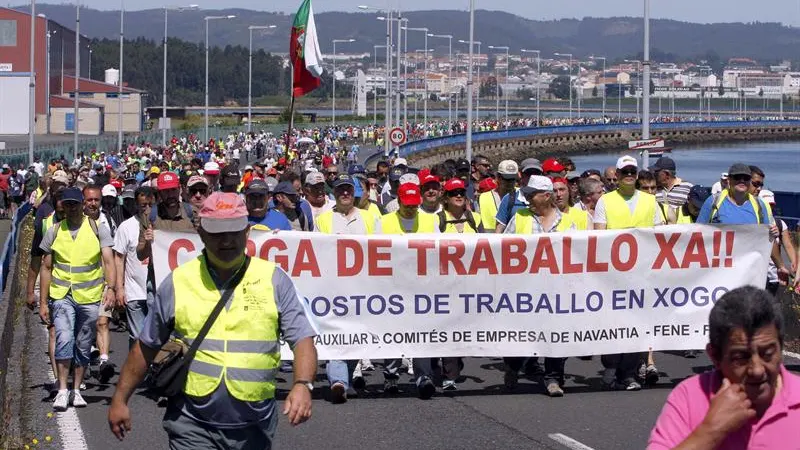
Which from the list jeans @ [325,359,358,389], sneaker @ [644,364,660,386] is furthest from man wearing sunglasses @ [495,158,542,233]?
jeans @ [325,359,358,389]

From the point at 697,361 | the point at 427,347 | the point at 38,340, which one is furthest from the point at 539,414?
the point at 38,340

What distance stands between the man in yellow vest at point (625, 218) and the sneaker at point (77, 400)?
13.0 feet

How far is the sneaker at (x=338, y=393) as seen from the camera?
1159 cm

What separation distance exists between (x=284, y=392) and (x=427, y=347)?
1.17 m

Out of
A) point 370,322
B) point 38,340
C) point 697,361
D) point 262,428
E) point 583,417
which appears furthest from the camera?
point 38,340

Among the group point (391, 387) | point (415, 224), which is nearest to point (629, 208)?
point (415, 224)

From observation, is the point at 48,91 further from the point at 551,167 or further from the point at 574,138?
the point at 551,167

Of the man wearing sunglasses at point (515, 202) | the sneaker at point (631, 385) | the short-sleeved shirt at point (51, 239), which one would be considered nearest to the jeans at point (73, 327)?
the short-sleeved shirt at point (51, 239)

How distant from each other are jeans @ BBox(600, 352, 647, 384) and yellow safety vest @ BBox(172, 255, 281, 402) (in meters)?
Result: 6.21

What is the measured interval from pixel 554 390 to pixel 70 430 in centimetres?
358

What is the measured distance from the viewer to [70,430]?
34.9 feet

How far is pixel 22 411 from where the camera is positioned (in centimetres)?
1119

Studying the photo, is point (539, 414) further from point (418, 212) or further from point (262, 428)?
point (262, 428)

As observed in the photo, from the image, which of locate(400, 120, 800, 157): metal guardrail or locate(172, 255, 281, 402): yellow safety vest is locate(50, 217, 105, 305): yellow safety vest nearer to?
locate(172, 255, 281, 402): yellow safety vest
